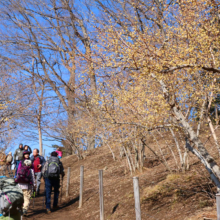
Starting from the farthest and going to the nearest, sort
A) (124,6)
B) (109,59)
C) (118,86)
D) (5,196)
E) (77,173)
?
(77,173) → (124,6) → (118,86) → (109,59) → (5,196)

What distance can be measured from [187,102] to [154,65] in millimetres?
2652

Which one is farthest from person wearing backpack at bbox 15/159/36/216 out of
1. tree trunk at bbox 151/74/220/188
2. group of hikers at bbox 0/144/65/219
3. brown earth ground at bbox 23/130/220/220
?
tree trunk at bbox 151/74/220/188

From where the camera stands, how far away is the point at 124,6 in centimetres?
1488

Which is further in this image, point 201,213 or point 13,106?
point 13,106

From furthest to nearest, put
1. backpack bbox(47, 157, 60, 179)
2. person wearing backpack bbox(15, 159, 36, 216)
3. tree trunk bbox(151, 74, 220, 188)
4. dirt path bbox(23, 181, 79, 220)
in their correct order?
backpack bbox(47, 157, 60, 179) < dirt path bbox(23, 181, 79, 220) < person wearing backpack bbox(15, 159, 36, 216) < tree trunk bbox(151, 74, 220, 188)

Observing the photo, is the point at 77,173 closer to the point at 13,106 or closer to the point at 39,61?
the point at 13,106

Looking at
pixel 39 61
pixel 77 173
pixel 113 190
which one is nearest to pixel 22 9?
pixel 39 61

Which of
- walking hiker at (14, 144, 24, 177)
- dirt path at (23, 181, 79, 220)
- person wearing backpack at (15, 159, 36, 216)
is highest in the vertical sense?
walking hiker at (14, 144, 24, 177)

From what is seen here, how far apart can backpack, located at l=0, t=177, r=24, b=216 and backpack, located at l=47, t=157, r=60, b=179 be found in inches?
156

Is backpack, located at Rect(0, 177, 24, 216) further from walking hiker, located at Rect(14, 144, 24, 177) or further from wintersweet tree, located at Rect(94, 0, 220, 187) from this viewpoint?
walking hiker, located at Rect(14, 144, 24, 177)

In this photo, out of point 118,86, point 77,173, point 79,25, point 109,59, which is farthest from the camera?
point 79,25

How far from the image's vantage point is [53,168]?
30.6 feet

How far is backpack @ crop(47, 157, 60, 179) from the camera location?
9297 mm

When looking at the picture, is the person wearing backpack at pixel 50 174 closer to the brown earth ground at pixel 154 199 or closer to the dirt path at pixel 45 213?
the dirt path at pixel 45 213
